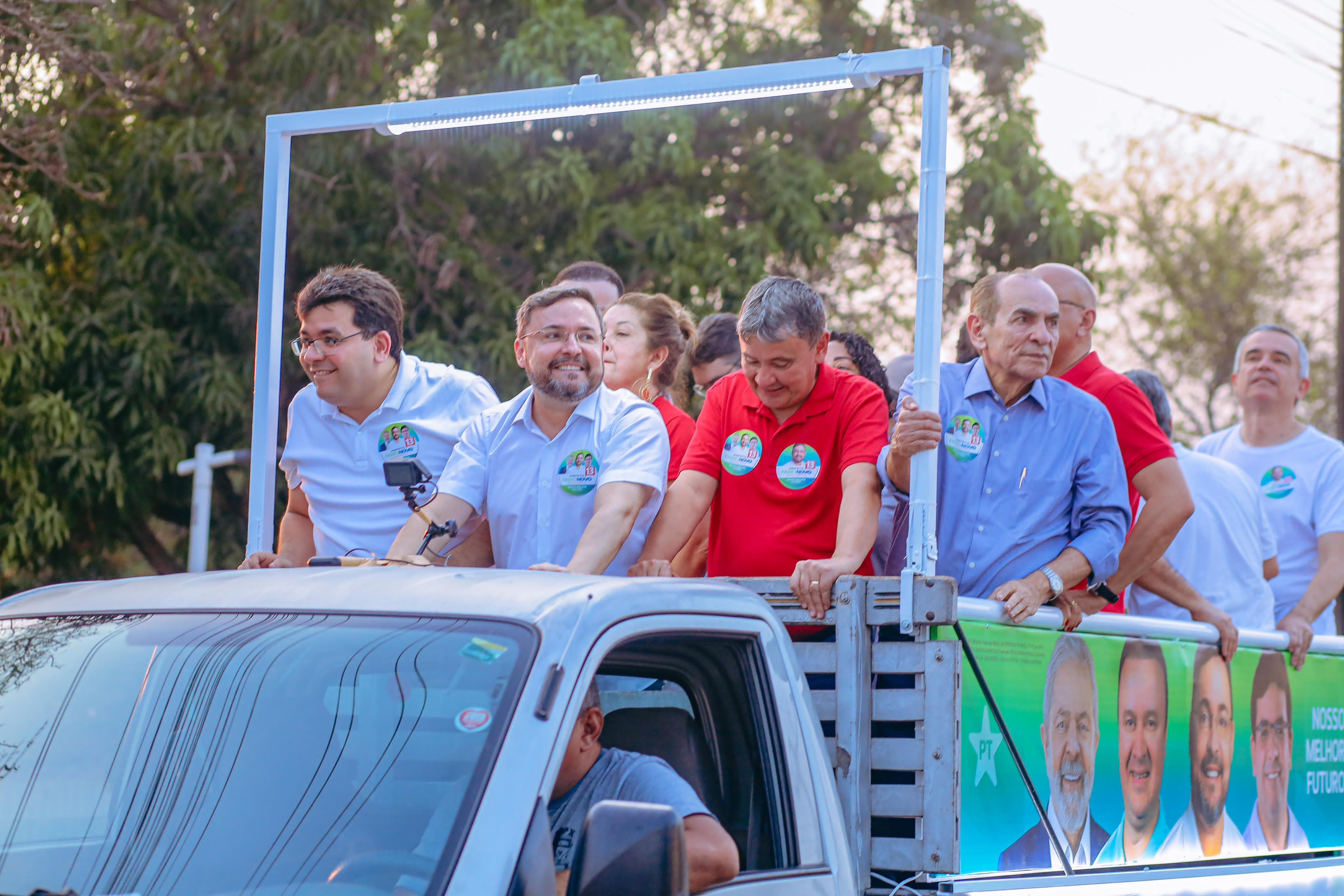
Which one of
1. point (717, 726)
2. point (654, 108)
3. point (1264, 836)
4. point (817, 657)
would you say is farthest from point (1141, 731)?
point (654, 108)

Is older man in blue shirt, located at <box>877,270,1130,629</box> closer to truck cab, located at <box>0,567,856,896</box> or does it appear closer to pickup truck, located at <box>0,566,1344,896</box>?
pickup truck, located at <box>0,566,1344,896</box>

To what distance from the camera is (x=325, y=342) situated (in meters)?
4.73

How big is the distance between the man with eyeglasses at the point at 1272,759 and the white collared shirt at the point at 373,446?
101 inches

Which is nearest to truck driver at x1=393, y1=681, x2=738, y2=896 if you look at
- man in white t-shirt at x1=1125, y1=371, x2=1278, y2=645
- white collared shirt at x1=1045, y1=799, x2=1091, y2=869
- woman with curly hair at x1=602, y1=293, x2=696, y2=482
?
white collared shirt at x1=1045, y1=799, x2=1091, y2=869

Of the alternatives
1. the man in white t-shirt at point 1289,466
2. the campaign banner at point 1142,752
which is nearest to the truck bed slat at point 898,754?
the campaign banner at point 1142,752

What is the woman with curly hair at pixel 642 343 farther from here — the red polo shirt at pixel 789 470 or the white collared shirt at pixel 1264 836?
the white collared shirt at pixel 1264 836

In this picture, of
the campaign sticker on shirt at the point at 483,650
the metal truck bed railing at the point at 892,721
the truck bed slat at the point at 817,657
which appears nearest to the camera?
the campaign sticker on shirt at the point at 483,650

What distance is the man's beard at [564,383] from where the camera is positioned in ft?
13.7

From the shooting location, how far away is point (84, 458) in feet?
45.0

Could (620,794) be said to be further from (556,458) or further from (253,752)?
(556,458)

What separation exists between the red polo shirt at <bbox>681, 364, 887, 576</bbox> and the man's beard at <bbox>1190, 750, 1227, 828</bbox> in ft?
3.52

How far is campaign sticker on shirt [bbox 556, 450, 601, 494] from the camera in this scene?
13.6 feet

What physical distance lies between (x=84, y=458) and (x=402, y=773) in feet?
40.5

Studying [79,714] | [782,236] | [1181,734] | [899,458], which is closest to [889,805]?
[899,458]
